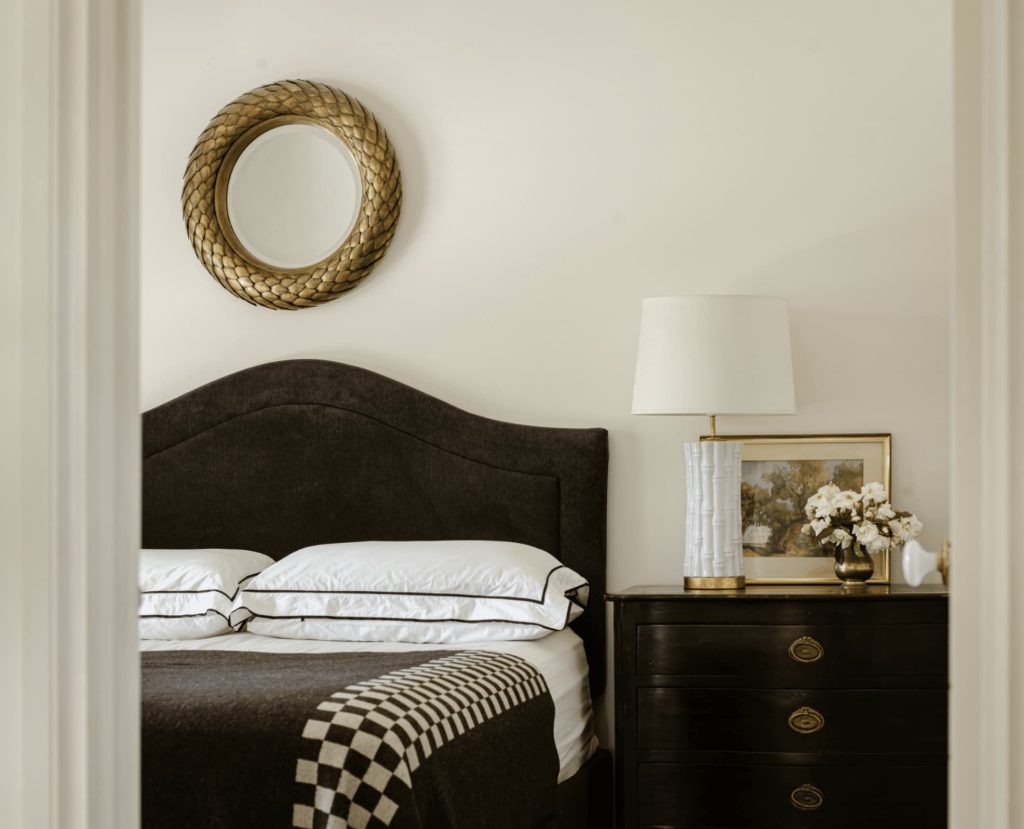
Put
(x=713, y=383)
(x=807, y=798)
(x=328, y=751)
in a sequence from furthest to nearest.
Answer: (x=713, y=383) → (x=807, y=798) → (x=328, y=751)

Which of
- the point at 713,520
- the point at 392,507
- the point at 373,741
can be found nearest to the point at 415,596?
the point at 392,507

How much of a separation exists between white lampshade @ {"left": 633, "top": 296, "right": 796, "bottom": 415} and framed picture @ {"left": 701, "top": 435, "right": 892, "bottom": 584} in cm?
32

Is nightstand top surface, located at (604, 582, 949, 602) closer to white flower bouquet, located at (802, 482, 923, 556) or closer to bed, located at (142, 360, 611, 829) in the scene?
white flower bouquet, located at (802, 482, 923, 556)

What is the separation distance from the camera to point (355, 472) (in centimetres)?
365

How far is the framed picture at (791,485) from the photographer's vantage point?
11.1 feet

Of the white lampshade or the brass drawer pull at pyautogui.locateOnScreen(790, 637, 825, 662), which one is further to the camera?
the white lampshade

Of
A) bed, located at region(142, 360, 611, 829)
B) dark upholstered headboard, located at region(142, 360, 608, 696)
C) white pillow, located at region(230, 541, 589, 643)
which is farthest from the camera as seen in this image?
dark upholstered headboard, located at region(142, 360, 608, 696)

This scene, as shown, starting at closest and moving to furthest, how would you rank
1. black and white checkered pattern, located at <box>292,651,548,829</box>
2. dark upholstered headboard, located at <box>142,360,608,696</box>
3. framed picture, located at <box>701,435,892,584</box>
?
1. black and white checkered pattern, located at <box>292,651,548,829</box>
2. framed picture, located at <box>701,435,892,584</box>
3. dark upholstered headboard, located at <box>142,360,608,696</box>

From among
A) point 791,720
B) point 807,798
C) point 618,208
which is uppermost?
point 618,208

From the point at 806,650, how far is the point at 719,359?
0.75 m

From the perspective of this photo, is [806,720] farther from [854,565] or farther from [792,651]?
[854,565]

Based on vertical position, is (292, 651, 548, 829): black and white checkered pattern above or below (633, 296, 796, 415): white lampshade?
below

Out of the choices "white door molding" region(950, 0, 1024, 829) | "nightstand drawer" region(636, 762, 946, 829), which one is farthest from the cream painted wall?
"white door molding" region(950, 0, 1024, 829)

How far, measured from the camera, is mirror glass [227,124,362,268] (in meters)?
3.81
